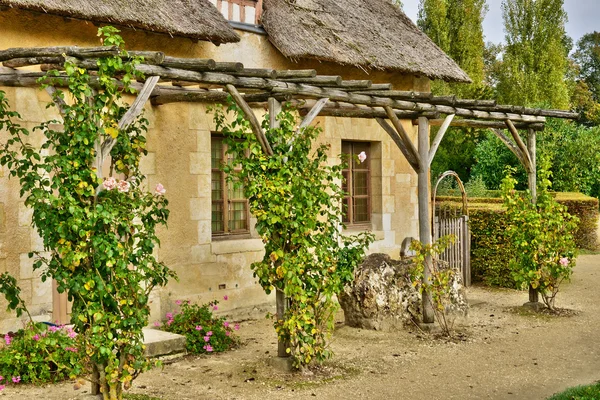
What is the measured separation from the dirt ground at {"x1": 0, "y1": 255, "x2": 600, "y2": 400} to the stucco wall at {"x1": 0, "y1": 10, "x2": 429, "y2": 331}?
2.72 ft

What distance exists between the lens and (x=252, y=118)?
627 cm

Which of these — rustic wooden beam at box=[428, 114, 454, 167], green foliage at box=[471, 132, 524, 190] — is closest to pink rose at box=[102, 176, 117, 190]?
rustic wooden beam at box=[428, 114, 454, 167]

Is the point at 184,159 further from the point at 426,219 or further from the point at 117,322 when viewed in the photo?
the point at 117,322

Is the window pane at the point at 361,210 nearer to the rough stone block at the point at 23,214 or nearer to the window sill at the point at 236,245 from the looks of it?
the window sill at the point at 236,245

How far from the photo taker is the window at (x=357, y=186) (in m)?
11.0

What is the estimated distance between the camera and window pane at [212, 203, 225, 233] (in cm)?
933

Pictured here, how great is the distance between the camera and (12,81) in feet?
21.9

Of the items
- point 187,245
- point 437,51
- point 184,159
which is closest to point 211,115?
point 184,159

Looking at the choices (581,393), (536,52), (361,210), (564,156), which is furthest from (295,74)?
(536,52)

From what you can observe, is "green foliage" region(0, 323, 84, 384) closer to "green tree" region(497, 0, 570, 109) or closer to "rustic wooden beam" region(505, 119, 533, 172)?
"rustic wooden beam" region(505, 119, 533, 172)

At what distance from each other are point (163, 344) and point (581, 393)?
3.83 meters

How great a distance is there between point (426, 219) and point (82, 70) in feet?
15.5

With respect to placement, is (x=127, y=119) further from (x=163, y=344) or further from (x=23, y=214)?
(x=163, y=344)

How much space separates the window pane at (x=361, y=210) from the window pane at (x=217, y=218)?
2651mm
